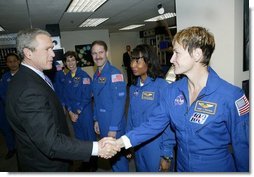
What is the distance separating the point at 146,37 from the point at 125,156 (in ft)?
31.9

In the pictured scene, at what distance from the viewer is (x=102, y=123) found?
2.46 m

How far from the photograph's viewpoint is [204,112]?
4.17 feet

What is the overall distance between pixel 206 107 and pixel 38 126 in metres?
1.03

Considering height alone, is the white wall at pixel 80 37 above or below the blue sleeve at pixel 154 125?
above

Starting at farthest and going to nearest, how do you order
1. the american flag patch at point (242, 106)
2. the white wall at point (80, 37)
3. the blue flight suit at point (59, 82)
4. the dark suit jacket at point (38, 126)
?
the white wall at point (80, 37) → the blue flight suit at point (59, 82) → the dark suit jacket at point (38, 126) → the american flag patch at point (242, 106)

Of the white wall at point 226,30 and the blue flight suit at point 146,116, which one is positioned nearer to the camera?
the blue flight suit at point 146,116

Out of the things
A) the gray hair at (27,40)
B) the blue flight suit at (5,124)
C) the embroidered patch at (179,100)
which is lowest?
the blue flight suit at (5,124)

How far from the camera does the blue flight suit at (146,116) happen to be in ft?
6.16

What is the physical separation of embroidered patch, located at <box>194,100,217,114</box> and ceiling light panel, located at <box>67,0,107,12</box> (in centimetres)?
339

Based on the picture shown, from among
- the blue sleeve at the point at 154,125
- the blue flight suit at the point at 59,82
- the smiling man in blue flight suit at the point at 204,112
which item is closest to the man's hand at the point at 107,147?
the blue sleeve at the point at 154,125

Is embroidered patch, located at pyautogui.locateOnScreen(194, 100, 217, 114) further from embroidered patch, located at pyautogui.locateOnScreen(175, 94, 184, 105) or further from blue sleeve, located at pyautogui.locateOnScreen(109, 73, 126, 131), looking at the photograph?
blue sleeve, located at pyautogui.locateOnScreen(109, 73, 126, 131)

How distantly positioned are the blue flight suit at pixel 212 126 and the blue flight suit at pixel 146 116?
0.41 meters

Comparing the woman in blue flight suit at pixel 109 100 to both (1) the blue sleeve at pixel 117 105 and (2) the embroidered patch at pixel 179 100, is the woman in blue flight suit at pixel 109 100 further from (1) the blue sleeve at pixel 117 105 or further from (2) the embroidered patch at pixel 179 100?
(2) the embroidered patch at pixel 179 100

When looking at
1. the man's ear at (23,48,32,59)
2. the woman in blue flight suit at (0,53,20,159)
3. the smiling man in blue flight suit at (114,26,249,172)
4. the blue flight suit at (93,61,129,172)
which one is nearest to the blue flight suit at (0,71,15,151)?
the woman in blue flight suit at (0,53,20,159)
